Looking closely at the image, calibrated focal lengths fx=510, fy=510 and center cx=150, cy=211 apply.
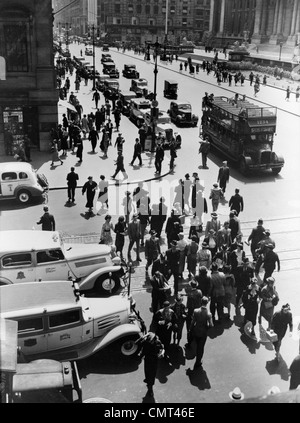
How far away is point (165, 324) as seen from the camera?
398 inches

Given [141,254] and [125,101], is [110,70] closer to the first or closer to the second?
[125,101]

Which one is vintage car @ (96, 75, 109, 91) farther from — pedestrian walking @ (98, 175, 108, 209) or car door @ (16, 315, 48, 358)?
car door @ (16, 315, 48, 358)

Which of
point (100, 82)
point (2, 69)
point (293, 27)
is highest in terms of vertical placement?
point (293, 27)

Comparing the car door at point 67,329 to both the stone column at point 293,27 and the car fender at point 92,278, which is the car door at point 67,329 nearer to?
the car fender at point 92,278

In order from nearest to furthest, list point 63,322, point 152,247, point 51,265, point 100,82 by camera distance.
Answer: point 63,322, point 51,265, point 152,247, point 100,82

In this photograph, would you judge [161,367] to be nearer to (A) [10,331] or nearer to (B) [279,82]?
(A) [10,331]

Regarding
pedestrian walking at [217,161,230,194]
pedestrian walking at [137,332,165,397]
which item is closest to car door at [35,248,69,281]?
pedestrian walking at [137,332,165,397]

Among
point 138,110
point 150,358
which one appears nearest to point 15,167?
point 150,358

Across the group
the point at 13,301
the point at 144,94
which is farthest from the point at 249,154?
the point at 144,94

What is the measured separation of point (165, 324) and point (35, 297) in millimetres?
2586

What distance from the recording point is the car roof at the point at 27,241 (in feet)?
38.8

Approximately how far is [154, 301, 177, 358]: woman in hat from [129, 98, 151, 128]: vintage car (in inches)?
1003

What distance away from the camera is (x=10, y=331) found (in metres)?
7.33

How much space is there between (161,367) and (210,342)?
1400mm
